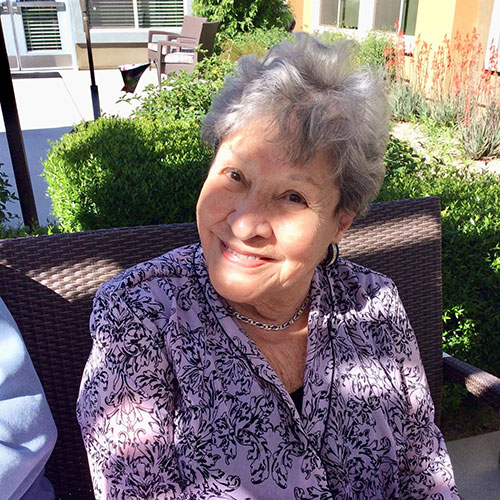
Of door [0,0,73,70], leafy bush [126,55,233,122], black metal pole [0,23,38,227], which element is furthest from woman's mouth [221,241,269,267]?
door [0,0,73,70]

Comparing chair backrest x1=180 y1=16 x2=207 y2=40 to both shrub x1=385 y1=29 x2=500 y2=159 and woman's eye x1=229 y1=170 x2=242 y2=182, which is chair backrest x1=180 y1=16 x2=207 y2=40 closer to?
shrub x1=385 y1=29 x2=500 y2=159

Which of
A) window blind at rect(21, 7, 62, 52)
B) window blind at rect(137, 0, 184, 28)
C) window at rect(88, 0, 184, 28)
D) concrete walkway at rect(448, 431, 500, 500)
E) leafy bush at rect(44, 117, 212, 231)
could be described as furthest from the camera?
window blind at rect(137, 0, 184, 28)

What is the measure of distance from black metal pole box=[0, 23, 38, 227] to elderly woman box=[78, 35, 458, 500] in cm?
200

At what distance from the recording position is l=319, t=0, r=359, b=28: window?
14234mm

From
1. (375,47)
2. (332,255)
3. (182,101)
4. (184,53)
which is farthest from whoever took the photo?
(184,53)

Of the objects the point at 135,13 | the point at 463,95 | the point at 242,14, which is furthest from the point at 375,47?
the point at 135,13

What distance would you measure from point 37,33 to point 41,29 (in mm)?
145

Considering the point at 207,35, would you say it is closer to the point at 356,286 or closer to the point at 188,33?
the point at 188,33

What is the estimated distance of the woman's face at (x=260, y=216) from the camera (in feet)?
4.68

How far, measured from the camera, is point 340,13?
1494 centimetres

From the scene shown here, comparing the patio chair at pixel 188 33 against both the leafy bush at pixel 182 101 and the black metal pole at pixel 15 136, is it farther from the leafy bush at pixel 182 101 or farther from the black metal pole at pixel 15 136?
the black metal pole at pixel 15 136

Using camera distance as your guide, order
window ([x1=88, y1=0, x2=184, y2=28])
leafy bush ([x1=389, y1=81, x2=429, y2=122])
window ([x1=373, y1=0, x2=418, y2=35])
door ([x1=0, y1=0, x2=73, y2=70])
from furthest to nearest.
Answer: window ([x1=88, y1=0, x2=184, y2=28]) < door ([x1=0, y1=0, x2=73, y2=70]) < window ([x1=373, y1=0, x2=418, y2=35]) < leafy bush ([x1=389, y1=81, x2=429, y2=122])

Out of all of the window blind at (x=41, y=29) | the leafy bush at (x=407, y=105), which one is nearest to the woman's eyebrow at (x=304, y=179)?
the leafy bush at (x=407, y=105)

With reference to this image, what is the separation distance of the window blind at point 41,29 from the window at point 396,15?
783cm
